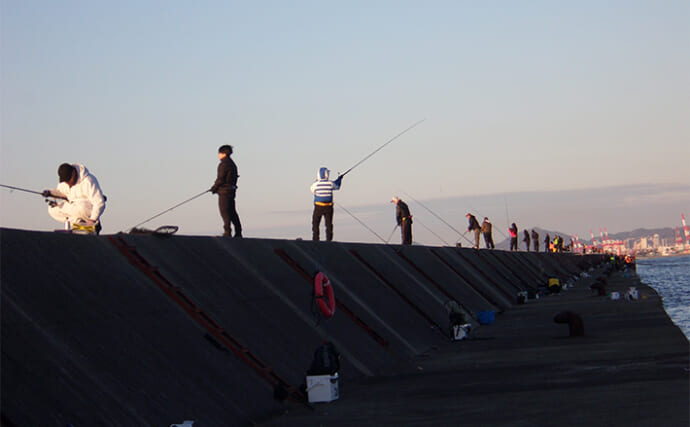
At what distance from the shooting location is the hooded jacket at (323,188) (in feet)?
78.1

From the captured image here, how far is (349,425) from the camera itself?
37.5 feet

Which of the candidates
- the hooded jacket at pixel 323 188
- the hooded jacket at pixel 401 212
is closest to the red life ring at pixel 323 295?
the hooded jacket at pixel 323 188

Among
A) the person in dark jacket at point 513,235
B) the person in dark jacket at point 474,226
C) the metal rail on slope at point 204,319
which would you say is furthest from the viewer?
the person in dark jacket at point 513,235

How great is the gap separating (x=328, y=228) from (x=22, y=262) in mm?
14479

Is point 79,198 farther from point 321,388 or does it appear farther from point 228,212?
point 228,212

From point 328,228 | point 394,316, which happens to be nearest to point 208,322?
point 394,316

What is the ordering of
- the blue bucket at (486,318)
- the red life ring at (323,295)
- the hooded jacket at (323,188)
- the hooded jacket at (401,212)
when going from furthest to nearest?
the hooded jacket at (401,212) → the blue bucket at (486,318) → the hooded jacket at (323,188) → the red life ring at (323,295)

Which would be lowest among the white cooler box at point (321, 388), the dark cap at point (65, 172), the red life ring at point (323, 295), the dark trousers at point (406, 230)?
the white cooler box at point (321, 388)

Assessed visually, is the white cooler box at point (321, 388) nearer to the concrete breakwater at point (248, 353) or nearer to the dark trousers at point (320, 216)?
the concrete breakwater at point (248, 353)

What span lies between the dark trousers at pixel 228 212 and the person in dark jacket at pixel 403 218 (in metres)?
17.1

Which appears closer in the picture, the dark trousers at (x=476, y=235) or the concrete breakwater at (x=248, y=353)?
the concrete breakwater at (x=248, y=353)

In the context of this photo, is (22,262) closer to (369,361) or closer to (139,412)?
(139,412)

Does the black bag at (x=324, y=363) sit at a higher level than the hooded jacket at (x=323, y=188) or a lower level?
lower

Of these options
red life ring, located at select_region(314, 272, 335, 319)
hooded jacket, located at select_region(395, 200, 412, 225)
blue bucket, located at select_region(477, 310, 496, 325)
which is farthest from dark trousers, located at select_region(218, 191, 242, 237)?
hooded jacket, located at select_region(395, 200, 412, 225)
